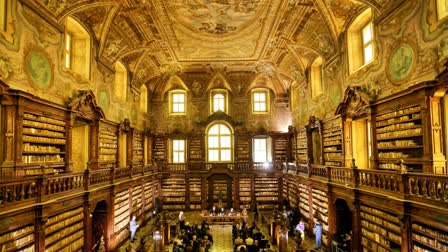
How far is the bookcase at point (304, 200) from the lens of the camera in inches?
553

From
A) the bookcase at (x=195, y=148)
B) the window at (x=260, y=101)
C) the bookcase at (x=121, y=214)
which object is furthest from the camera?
the window at (x=260, y=101)

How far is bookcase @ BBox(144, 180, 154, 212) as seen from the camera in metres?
17.0

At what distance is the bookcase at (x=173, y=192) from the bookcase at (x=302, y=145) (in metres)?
8.08

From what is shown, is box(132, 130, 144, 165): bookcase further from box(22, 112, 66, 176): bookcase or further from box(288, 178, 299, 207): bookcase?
box(288, 178, 299, 207): bookcase

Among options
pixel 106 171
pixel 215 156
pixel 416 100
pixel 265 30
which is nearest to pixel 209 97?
pixel 215 156

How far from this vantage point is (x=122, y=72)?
1576 centimetres

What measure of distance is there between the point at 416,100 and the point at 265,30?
8291 mm

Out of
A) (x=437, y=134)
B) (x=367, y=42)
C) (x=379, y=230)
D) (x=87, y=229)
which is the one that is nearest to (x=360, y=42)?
(x=367, y=42)

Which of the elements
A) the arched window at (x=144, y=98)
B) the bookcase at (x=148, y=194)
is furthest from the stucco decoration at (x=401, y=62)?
the arched window at (x=144, y=98)

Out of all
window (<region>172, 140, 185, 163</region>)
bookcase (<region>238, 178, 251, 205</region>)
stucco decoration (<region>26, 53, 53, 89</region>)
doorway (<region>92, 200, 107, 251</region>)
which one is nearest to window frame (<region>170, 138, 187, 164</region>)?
window (<region>172, 140, 185, 163</region>)

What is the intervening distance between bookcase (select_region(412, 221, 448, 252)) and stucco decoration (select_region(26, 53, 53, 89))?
10.8m

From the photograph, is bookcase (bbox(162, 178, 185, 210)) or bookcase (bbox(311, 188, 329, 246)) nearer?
bookcase (bbox(311, 188, 329, 246))

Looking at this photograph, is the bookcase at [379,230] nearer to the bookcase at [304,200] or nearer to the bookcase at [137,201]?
the bookcase at [304,200]

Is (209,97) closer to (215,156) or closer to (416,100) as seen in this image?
(215,156)
